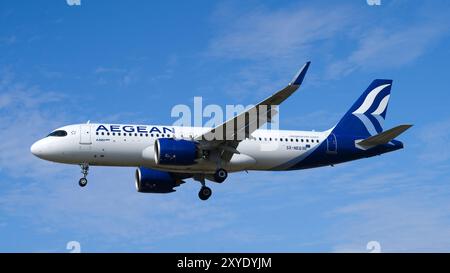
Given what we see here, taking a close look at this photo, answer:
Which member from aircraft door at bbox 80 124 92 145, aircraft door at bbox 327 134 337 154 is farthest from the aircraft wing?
aircraft door at bbox 327 134 337 154

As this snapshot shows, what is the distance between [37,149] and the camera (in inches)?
1858

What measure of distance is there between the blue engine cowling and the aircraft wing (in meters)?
1.46

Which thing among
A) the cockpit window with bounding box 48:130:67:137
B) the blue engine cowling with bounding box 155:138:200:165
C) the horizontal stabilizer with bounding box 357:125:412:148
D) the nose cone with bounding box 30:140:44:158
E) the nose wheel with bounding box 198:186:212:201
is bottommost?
the nose wheel with bounding box 198:186:212:201

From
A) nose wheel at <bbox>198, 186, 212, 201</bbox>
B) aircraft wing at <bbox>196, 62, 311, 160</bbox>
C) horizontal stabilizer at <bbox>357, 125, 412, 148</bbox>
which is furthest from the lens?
nose wheel at <bbox>198, 186, 212, 201</bbox>

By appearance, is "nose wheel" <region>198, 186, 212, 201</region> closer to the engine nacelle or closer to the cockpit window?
the engine nacelle

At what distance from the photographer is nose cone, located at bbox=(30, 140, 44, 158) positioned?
47000 mm

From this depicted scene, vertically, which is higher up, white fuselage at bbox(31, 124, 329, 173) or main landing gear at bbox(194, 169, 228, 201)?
white fuselage at bbox(31, 124, 329, 173)

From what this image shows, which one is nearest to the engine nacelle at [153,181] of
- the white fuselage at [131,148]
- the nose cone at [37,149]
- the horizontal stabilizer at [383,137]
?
the white fuselage at [131,148]

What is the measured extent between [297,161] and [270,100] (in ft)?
35.7

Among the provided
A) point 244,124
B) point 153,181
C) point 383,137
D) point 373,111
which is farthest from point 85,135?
point 373,111

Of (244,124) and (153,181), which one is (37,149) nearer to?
(153,181)

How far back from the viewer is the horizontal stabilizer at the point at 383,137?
4831cm

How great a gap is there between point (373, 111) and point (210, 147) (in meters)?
14.1
